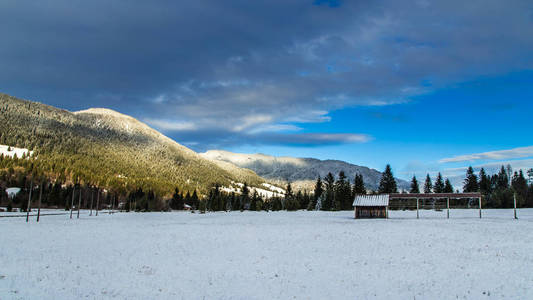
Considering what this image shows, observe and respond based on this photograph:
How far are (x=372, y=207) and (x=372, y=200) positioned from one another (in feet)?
4.13

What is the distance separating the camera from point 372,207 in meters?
63.3

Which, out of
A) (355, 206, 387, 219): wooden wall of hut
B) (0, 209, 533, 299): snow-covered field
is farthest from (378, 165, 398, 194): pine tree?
(0, 209, 533, 299): snow-covered field

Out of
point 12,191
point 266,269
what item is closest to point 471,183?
point 266,269

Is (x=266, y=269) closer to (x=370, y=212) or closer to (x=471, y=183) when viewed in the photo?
(x=370, y=212)

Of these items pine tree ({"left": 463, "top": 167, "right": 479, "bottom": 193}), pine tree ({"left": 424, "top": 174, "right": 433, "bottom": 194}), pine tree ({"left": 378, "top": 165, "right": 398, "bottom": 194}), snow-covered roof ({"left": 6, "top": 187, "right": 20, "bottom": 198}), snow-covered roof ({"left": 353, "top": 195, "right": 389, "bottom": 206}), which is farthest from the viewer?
pine tree ({"left": 424, "top": 174, "right": 433, "bottom": 194})

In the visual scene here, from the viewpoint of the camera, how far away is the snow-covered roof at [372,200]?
203ft

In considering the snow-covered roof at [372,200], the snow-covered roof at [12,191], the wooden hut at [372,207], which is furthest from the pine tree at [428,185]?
the snow-covered roof at [12,191]

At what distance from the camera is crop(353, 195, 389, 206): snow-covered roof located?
6194cm

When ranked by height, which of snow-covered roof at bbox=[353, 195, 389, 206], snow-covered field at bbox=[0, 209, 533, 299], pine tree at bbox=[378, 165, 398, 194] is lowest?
snow-covered field at bbox=[0, 209, 533, 299]

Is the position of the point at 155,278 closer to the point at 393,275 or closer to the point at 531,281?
the point at 393,275

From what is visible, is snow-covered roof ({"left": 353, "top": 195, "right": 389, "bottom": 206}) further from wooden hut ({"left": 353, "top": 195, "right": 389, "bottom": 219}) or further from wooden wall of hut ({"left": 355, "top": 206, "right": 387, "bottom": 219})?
wooden wall of hut ({"left": 355, "top": 206, "right": 387, "bottom": 219})

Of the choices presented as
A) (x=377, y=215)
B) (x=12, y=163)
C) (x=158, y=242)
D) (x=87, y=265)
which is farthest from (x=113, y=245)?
(x=12, y=163)

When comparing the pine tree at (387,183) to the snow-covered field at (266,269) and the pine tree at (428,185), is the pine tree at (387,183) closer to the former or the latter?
the pine tree at (428,185)

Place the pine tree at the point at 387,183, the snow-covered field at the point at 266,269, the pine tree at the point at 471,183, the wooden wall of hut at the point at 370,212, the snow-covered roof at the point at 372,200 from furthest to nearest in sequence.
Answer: the pine tree at the point at 471,183, the pine tree at the point at 387,183, the wooden wall of hut at the point at 370,212, the snow-covered roof at the point at 372,200, the snow-covered field at the point at 266,269
